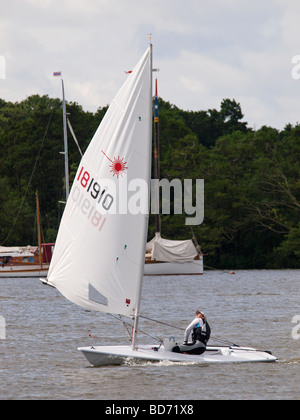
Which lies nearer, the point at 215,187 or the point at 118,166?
the point at 118,166

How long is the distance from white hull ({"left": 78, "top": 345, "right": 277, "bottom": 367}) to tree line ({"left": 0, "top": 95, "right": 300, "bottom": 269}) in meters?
62.8

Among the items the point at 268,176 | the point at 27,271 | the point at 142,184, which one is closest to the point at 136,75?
the point at 142,184

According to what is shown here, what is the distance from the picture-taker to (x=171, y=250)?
7306cm

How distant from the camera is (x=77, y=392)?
2070 centimetres

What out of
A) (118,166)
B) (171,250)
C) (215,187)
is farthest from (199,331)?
(215,187)

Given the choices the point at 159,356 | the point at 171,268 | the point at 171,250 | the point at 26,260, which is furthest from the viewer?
the point at 26,260

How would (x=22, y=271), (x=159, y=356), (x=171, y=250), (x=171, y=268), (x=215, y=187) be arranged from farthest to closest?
1. (x=215, y=187)
2. (x=171, y=268)
3. (x=171, y=250)
4. (x=22, y=271)
5. (x=159, y=356)

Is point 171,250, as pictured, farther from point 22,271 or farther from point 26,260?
point 26,260

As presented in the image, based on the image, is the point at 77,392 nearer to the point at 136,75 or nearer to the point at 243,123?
the point at 136,75

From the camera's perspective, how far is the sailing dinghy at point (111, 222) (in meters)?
21.8

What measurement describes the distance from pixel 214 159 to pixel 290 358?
6891cm

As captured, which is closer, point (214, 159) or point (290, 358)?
point (290, 358)

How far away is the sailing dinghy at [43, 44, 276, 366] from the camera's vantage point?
71.4ft

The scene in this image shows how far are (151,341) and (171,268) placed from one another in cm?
4502
